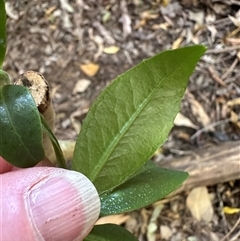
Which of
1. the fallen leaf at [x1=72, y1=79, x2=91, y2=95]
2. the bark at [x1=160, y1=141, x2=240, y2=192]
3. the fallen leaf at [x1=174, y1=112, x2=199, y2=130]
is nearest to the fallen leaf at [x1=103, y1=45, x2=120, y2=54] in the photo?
the fallen leaf at [x1=72, y1=79, x2=91, y2=95]

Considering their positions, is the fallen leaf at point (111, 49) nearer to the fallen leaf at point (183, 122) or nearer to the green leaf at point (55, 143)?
the fallen leaf at point (183, 122)

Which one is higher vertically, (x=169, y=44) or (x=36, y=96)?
(x=36, y=96)

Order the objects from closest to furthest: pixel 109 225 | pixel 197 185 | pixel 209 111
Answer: pixel 109 225 → pixel 197 185 → pixel 209 111

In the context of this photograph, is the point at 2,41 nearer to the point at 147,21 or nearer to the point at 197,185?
the point at 197,185

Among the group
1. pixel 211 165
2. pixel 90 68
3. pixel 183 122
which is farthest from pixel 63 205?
pixel 90 68

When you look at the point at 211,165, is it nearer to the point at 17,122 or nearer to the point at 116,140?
the point at 116,140

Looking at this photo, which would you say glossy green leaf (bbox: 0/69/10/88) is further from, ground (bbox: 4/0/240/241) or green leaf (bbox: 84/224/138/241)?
ground (bbox: 4/0/240/241)

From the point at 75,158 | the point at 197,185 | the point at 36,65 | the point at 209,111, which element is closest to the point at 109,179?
the point at 75,158
